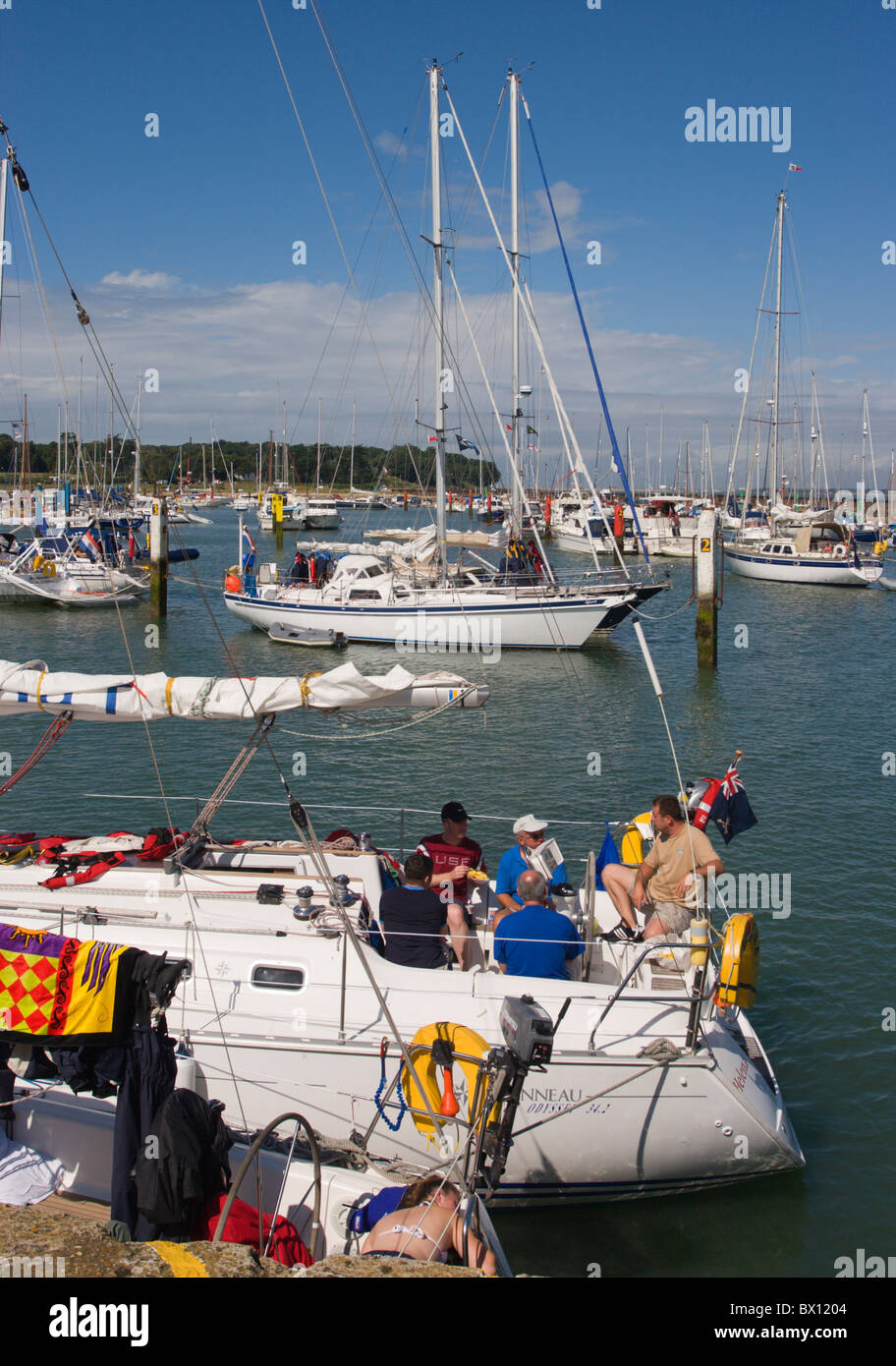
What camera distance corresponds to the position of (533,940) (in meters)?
7.75

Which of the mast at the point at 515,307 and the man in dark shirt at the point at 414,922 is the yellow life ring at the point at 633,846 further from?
the mast at the point at 515,307

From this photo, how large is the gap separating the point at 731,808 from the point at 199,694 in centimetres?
515

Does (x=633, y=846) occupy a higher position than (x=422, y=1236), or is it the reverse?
(x=633, y=846)

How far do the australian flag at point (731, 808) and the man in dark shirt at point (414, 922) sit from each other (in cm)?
306

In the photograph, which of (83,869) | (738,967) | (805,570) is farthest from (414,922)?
(805,570)

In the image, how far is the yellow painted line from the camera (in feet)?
12.4

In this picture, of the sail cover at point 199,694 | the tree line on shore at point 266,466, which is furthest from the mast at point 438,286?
the tree line on shore at point 266,466

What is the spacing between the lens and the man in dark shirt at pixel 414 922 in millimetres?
8008

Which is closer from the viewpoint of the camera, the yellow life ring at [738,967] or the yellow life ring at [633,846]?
the yellow life ring at [738,967]

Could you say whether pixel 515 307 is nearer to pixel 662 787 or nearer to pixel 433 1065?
pixel 662 787

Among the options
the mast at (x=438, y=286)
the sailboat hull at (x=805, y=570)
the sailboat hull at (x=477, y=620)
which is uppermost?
the mast at (x=438, y=286)

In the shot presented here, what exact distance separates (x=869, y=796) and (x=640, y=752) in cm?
468

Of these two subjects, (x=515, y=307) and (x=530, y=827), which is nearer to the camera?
(x=530, y=827)
